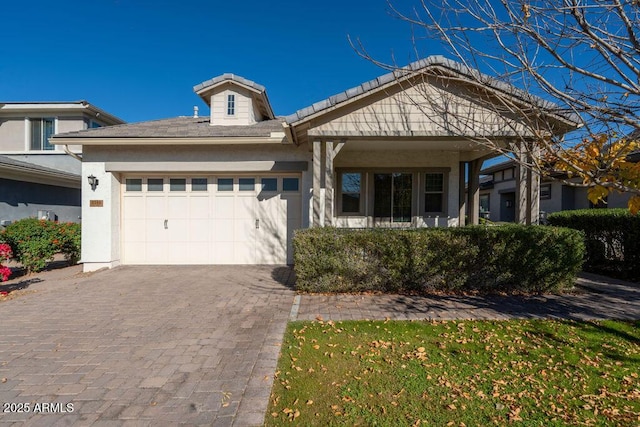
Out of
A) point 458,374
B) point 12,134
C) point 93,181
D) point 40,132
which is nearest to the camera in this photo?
point 458,374

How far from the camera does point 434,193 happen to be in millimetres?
9688

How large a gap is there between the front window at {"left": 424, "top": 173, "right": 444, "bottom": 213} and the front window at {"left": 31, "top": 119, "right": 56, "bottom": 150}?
1637cm

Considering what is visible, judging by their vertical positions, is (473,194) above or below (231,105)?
below

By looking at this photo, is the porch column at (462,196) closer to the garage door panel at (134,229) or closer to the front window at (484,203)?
the garage door panel at (134,229)

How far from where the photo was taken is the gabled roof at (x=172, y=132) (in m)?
8.27

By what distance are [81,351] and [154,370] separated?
120 cm

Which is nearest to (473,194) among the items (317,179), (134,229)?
(317,179)

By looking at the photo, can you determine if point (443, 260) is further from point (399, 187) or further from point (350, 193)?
point (350, 193)

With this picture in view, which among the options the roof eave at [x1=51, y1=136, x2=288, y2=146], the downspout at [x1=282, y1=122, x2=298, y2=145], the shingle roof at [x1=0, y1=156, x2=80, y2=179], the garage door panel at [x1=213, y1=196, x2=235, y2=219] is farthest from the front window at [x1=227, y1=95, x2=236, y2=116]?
the shingle roof at [x1=0, y1=156, x2=80, y2=179]

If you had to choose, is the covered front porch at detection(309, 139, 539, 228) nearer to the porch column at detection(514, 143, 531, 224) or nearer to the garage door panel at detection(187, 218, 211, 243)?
the porch column at detection(514, 143, 531, 224)

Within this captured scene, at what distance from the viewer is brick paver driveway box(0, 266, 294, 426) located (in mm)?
2746

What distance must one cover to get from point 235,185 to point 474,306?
22.4 feet

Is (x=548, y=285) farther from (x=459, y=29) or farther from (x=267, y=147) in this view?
(x=267, y=147)

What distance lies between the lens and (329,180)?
22.9 feet
